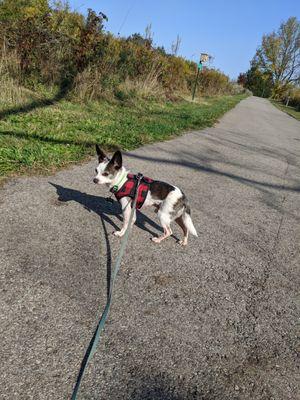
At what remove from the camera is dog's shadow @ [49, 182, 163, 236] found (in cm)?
410

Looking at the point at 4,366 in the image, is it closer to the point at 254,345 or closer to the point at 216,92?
the point at 254,345

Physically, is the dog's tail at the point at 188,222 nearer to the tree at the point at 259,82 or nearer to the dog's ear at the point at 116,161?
the dog's ear at the point at 116,161

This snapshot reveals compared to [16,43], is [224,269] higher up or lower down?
lower down

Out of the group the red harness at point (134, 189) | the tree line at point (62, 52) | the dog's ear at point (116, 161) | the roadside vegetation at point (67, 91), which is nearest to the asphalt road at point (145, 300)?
the red harness at point (134, 189)

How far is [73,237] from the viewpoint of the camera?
3.52 metres

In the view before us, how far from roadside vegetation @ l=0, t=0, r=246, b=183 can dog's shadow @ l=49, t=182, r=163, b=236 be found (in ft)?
2.70

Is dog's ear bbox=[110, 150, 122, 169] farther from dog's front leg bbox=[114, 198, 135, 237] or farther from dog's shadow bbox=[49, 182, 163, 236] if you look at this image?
dog's shadow bbox=[49, 182, 163, 236]

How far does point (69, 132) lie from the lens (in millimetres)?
6930

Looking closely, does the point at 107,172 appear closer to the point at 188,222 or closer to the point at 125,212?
the point at 125,212

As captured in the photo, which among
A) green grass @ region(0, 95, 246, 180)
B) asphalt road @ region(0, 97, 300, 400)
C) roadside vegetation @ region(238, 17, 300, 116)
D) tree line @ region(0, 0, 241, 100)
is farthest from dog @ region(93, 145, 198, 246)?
roadside vegetation @ region(238, 17, 300, 116)

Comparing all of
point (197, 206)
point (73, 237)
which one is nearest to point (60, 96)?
point (197, 206)

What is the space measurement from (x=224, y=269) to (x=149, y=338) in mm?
1322

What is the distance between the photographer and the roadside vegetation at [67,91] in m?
6.01

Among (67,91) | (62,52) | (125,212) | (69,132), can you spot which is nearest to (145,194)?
(125,212)
